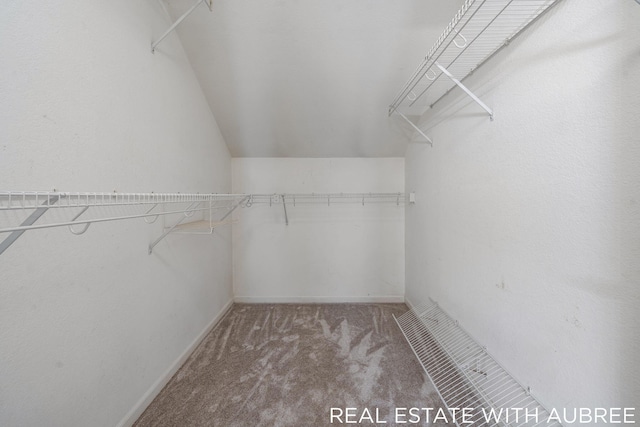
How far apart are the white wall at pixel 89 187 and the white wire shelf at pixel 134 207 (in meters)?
0.05

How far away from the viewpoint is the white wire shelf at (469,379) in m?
1.02

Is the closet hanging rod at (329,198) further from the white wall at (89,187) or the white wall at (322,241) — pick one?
the white wall at (89,187)

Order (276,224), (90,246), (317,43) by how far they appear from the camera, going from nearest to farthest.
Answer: (90,246) < (317,43) < (276,224)

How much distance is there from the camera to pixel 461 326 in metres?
1.49

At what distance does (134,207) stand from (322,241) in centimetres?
177

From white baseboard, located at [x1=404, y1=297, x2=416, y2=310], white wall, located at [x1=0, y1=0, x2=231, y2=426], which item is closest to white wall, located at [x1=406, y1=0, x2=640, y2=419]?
white baseboard, located at [x1=404, y1=297, x2=416, y2=310]

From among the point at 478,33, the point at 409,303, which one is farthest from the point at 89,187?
the point at 409,303

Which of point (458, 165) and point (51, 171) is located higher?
point (458, 165)

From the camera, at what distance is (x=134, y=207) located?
3.96ft

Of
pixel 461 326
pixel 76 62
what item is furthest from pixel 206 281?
pixel 461 326

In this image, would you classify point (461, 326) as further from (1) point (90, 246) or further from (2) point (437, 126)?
(1) point (90, 246)

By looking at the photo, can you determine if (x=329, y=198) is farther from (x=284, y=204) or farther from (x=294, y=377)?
(x=294, y=377)

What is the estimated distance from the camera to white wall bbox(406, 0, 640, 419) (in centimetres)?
67

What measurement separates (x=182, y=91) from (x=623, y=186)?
217 cm
